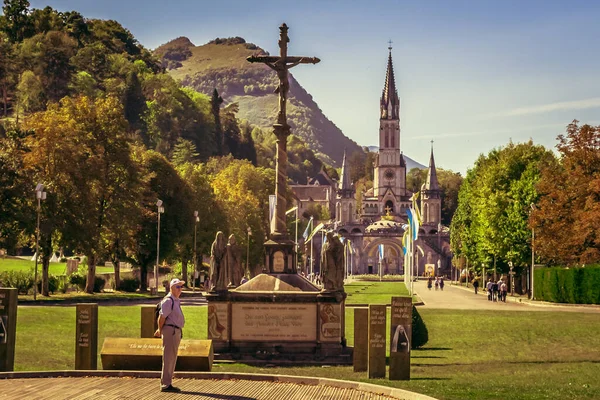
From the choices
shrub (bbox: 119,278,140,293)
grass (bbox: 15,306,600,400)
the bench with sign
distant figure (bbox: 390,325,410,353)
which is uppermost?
shrub (bbox: 119,278,140,293)

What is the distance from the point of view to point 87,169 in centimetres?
6606

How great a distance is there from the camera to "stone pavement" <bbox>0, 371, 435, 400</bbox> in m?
18.4

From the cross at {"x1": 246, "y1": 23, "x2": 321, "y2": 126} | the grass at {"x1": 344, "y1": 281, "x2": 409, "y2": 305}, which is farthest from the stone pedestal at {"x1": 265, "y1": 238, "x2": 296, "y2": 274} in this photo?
the grass at {"x1": 344, "y1": 281, "x2": 409, "y2": 305}

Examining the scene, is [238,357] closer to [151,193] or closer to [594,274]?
[594,274]

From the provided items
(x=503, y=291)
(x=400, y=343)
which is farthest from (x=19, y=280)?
(x=400, y=343)

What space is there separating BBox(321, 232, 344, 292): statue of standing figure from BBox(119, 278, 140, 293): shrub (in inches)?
1945

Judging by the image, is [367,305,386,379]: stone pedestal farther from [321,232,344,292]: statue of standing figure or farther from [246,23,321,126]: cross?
[246,23,321,126]: cross

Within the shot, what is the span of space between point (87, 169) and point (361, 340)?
43.1 m

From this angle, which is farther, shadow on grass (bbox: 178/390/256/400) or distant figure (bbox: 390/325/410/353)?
distant figure (bbox: 390/325/410/353)

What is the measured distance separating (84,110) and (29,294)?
11825 mm

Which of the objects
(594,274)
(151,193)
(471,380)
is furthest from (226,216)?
(471,380)

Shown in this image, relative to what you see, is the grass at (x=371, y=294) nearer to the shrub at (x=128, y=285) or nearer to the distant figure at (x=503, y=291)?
the distant figure at (x=503, y=291)

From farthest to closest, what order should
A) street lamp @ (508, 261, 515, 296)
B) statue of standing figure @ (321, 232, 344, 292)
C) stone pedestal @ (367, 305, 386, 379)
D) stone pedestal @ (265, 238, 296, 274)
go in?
street lamp @ (508, 261, 515, 296) → stone pedestal @ (265, 238, 296, 274) → statue of standing figure @ (321, 232, 344, 292) → stone pedestal @ (367, 305, 386, 379)

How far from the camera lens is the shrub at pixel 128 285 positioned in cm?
7869
